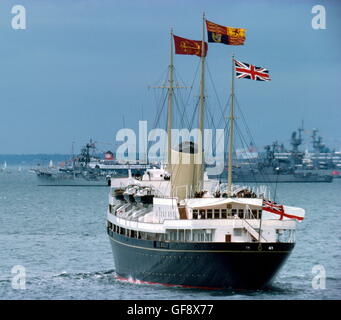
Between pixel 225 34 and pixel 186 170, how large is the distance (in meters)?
9.34

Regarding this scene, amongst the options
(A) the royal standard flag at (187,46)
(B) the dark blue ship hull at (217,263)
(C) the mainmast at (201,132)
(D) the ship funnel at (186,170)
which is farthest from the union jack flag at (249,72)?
(B) the dark blue ship hull at (217,263)

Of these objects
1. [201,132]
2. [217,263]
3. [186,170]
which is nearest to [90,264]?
[186,170]

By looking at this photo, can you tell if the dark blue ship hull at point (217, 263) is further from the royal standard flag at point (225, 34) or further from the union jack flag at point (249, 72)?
the royal standard flag at point (225, 34)

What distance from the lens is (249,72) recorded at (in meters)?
63.7

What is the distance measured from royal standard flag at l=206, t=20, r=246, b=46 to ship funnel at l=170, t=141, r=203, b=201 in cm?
731

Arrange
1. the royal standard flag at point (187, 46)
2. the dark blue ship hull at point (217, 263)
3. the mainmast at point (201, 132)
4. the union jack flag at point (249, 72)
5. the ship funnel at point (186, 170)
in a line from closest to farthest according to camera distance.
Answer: the dark blue ship hull at point (217, 263)
the union jack flag at point (249, 72)
the mainmast at point (201, 132)
the ship funnel at point (186, 170)
the royal standard flag at point (187, 46)

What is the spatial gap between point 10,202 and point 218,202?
366 ft

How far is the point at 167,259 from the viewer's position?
60.3m

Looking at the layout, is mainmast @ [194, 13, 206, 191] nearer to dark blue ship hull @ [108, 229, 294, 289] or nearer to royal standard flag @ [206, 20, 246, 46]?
royal standard flag @ [206, 20, 246, 46]

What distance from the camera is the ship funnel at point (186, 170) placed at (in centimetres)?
6825

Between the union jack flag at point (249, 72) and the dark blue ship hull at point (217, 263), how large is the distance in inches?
425

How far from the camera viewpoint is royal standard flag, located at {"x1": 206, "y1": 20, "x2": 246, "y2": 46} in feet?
215
